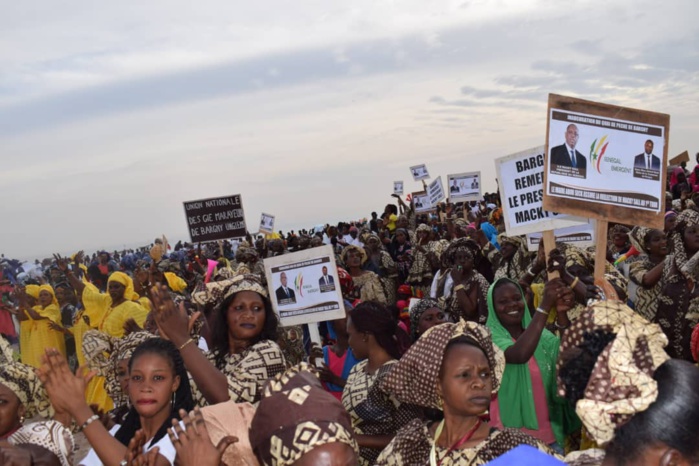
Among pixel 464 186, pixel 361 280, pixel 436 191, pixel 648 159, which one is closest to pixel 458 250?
pixel 361 280

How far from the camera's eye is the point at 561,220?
5.44 meters

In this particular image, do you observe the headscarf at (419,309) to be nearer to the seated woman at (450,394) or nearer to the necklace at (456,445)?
the seated woman at (450,394)

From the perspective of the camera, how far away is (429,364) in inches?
127

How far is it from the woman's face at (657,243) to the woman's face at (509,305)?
2956 mm

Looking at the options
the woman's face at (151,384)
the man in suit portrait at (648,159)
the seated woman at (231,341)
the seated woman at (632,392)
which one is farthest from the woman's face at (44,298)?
Answer: the seated woman at (632,392)

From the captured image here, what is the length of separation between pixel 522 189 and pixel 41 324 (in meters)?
8.16

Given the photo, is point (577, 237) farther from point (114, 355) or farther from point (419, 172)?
point (419, 172)

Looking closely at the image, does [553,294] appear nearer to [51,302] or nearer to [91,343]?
[91,343]

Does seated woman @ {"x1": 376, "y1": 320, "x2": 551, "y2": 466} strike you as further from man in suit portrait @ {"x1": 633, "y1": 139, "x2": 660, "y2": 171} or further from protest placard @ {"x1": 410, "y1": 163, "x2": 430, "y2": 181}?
protest placard @ {"x1": 410, "y1": 163, "x2": 430, "y2": 181}

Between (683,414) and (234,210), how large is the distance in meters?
10.3

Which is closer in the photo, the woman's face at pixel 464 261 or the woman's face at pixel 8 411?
the woman's face at pixel 8 411

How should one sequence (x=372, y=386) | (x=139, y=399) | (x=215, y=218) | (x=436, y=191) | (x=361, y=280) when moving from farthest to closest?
(x=436, y=191) → (x=215, y=218) → (x=361, y=280) → (x=372, y=386) → (x=139, y=399)

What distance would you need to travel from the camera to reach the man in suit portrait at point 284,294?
6.18m

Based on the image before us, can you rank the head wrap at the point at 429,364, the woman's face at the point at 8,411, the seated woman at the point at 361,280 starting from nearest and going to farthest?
the head wrap at the point at 429,364, the woman's face at the point at 8,411, the seated woman at the point at 361,280
